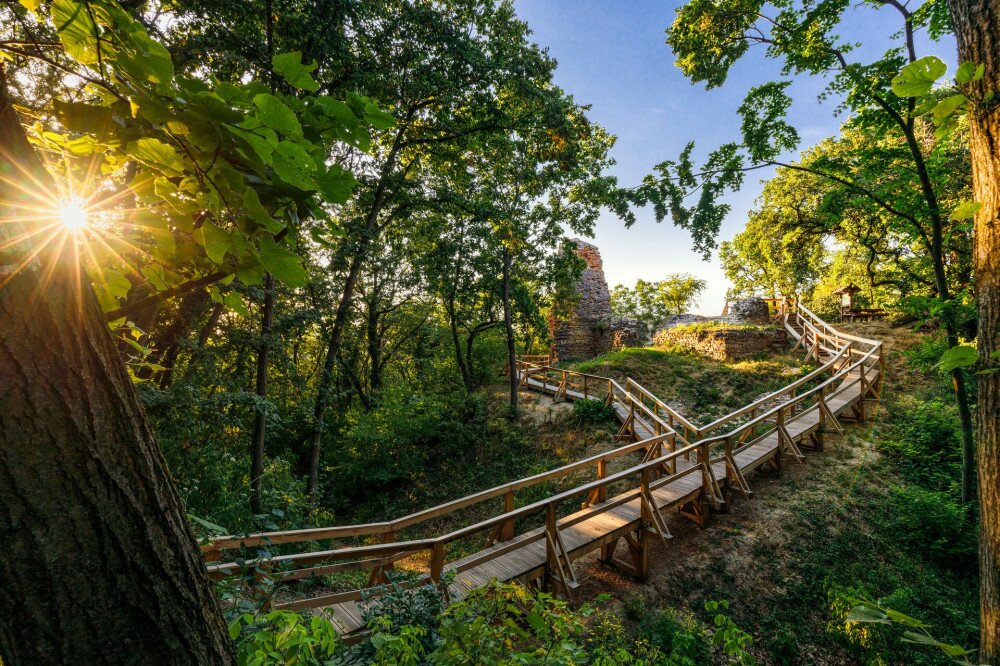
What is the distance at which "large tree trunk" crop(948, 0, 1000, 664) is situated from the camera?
1.63 meters

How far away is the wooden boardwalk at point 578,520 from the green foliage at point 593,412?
0.36m

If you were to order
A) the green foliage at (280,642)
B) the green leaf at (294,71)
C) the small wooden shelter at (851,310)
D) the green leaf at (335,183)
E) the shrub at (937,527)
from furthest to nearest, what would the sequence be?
the small wooden shelter at (851,310), the shrub at (937,527), the green foliage at (280,642), the green leaf at (335,183), the green leaf at (294,71)

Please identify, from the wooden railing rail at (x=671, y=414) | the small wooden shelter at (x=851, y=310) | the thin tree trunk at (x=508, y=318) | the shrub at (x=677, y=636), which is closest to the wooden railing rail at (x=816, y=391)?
the wooden railing rail at (x=671, y=414)

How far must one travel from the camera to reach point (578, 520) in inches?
201

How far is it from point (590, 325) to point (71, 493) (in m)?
19.5

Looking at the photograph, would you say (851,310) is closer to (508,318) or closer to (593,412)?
(593,412)

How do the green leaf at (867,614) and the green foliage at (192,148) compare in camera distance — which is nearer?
the green foliage at (192,148)

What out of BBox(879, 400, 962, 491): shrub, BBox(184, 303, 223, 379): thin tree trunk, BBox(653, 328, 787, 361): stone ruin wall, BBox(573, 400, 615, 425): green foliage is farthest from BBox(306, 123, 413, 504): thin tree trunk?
BBox(653, 328, 787, 361): stone ruin wall

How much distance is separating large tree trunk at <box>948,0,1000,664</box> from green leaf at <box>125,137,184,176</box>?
2.79 m

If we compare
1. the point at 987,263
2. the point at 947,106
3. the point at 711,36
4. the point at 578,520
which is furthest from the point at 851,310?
the point at 947,106

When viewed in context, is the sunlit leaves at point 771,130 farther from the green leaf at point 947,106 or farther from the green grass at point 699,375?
the green grass at point 699,375

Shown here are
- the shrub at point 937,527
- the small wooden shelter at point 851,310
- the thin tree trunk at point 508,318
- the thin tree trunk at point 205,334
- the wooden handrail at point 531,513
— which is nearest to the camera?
the wooden handrail at point 531,513

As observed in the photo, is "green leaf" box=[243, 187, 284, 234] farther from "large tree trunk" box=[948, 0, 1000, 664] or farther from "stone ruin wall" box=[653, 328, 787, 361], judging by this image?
"stone ruin wall" box=[653, 328, 787, 361]

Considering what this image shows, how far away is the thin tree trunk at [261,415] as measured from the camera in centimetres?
599
